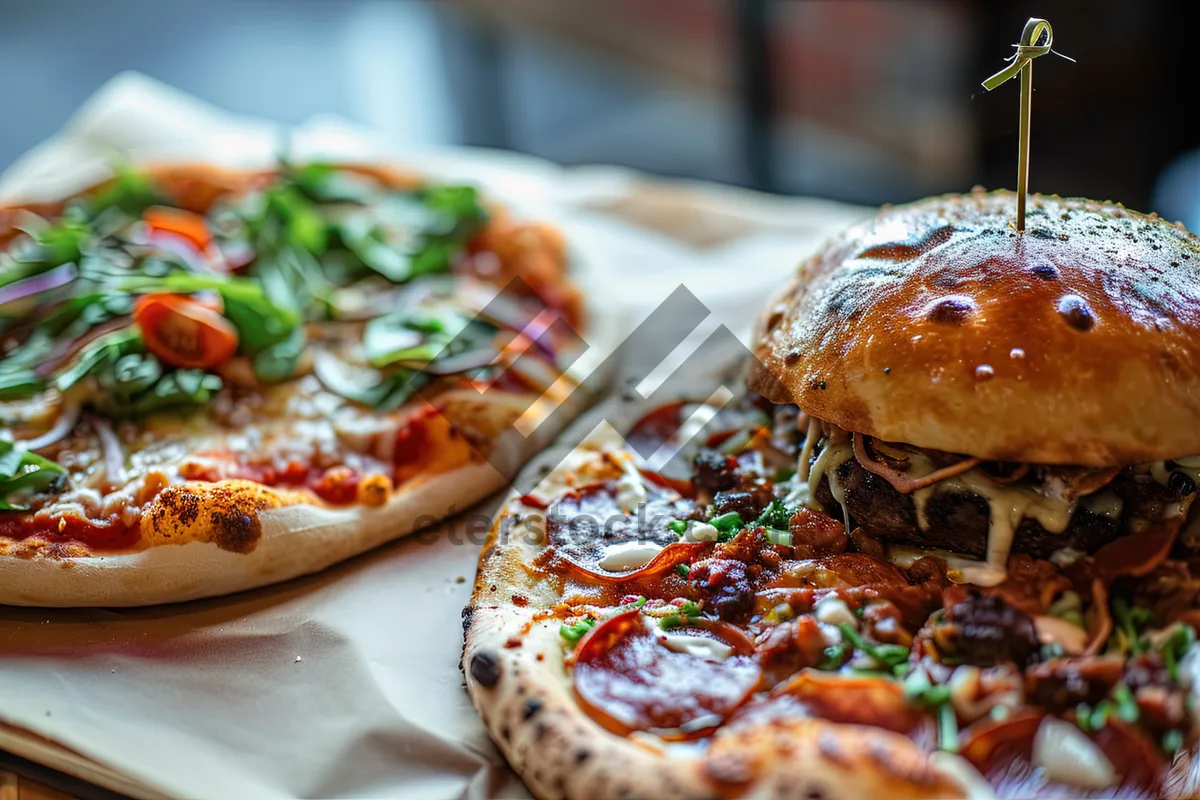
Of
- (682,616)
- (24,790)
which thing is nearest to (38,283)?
(24,790)

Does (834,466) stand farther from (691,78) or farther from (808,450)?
(691,78)

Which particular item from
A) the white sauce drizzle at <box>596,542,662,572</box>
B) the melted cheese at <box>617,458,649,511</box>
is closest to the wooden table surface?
the white sauce drizzle at <box>596,542,662,572</box>

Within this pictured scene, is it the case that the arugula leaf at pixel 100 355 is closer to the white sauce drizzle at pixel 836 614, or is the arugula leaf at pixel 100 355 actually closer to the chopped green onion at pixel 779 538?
the chopped green onion at pixel 779 538

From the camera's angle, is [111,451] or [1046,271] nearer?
[1046,271]

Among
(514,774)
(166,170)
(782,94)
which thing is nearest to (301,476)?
(514,774)

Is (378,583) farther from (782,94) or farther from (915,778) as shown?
(782,94)

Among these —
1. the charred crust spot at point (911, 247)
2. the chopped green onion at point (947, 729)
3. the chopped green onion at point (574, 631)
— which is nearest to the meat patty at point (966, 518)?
the chopped green onion at point (947, 729)
